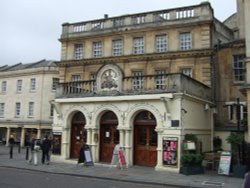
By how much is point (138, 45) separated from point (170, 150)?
1287 centimetres

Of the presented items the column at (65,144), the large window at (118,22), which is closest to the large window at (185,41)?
the large window at (118,22)

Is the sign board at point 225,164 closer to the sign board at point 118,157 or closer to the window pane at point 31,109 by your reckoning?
the sign board at point 118,157

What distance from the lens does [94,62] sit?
30.4 m

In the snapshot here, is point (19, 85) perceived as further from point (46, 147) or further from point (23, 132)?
point (46, 147)

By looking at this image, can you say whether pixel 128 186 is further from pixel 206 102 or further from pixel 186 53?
pixel 186 53

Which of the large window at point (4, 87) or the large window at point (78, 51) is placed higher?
the large window at point (78, 51)

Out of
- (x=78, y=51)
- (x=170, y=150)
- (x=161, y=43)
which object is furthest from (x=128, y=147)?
(x=78, y=51)

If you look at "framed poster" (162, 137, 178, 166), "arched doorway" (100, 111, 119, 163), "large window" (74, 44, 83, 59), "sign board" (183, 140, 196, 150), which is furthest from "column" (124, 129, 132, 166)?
"large window" (74, 44, 83, 59)

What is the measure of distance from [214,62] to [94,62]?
10322mm

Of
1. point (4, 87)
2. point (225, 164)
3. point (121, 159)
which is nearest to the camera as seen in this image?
point (225, 164)

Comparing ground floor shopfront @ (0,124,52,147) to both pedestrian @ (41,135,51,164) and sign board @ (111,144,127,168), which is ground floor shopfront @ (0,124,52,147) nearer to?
pedestrian @ (41,135,51,164)

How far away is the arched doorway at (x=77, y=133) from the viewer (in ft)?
74.7

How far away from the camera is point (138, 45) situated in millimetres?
29188

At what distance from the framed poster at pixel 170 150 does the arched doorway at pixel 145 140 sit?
1.28 metres
